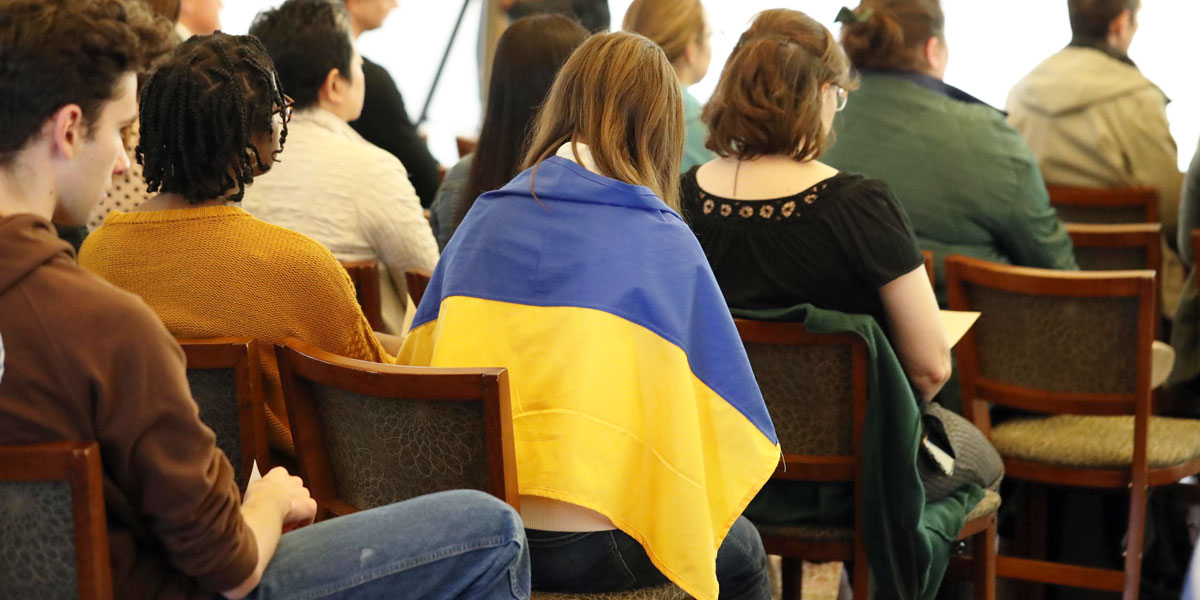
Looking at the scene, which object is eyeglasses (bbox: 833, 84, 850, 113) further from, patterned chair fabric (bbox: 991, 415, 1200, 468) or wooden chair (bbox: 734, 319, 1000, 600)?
patterned chair fabric (bbox: 991, 415, 1200, 468)

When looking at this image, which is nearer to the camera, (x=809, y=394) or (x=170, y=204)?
(x=170, y=204)

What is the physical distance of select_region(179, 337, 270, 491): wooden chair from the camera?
155 cm

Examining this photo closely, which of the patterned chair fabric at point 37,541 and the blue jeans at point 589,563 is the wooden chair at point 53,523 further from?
the blue jeans at point 589,563

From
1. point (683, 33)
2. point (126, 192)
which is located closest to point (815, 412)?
point (126, 192)

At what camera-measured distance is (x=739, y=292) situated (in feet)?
6.89

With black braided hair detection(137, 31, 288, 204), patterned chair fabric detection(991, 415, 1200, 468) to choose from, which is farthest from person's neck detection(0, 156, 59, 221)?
patterned chair fabric detection(991, 415, 1200, 468)

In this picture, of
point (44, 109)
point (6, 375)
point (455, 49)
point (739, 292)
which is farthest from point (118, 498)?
point (455, 49)

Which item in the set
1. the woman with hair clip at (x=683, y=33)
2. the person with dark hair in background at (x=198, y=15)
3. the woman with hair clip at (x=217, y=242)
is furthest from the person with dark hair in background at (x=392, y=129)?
the woman with hair clip at (x=217, y=242)

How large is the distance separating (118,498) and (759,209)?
1.21m

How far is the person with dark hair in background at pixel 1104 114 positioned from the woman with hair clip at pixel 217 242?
266cm

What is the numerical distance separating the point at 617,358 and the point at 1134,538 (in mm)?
1364

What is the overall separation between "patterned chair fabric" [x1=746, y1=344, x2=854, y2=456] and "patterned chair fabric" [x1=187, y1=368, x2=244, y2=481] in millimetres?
788

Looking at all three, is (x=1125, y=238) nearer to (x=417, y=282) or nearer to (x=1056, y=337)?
(x=1056, y=337)

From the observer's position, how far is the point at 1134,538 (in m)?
2.41
